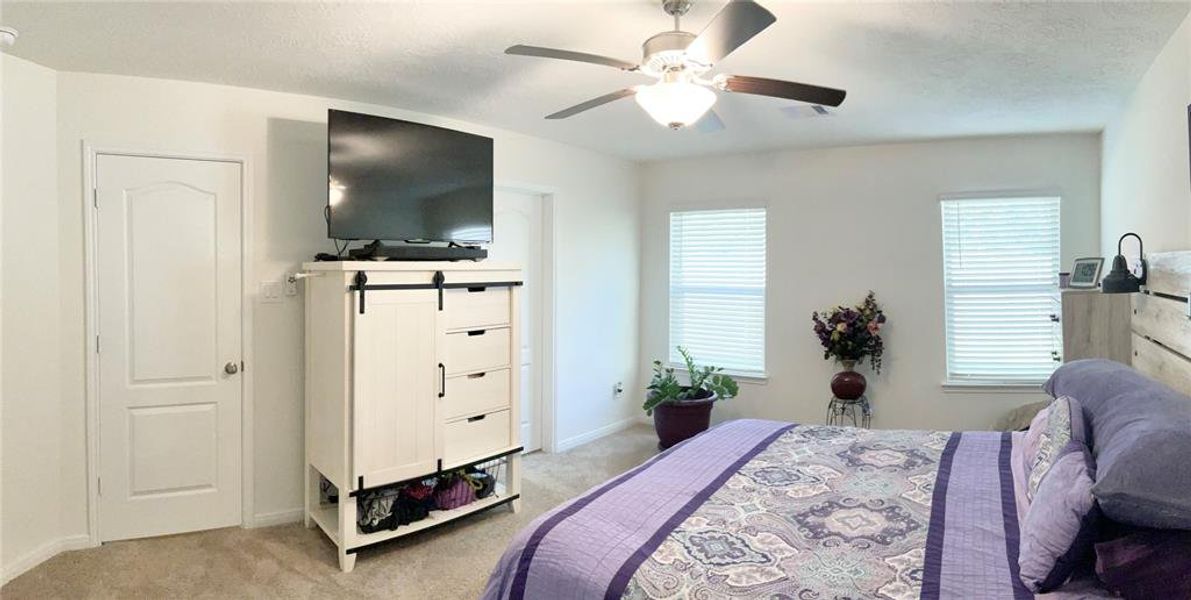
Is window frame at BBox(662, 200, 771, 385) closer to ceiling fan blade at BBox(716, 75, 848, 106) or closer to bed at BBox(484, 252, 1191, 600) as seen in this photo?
bed at BBox(484, 252, 1191, 600)

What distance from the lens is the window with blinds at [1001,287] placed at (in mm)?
4250

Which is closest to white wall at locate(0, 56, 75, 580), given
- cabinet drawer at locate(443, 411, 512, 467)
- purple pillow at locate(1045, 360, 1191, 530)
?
cabinet drawer at locate(443, 411, 512, 467)

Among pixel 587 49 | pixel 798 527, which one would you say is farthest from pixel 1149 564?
pixel 587 49

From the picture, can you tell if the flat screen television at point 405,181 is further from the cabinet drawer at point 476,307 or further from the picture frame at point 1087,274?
the picture frame at point 1087,274

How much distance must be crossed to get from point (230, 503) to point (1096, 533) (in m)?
3.58

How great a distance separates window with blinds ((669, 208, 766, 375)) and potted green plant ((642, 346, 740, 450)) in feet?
1.05

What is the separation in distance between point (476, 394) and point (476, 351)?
0.23 metres

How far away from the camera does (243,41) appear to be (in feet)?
8.61

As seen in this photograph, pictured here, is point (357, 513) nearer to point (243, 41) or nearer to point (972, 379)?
point (243, 41)

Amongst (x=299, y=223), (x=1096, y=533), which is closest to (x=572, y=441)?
(x=299, y=223)

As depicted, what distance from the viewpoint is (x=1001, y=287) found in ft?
14.3

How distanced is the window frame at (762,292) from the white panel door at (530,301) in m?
1.27

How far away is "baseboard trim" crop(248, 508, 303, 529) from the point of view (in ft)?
10.9

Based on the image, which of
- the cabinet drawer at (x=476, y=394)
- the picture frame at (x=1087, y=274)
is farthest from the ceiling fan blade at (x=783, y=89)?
the picture frame at (x=1087, y=274)
